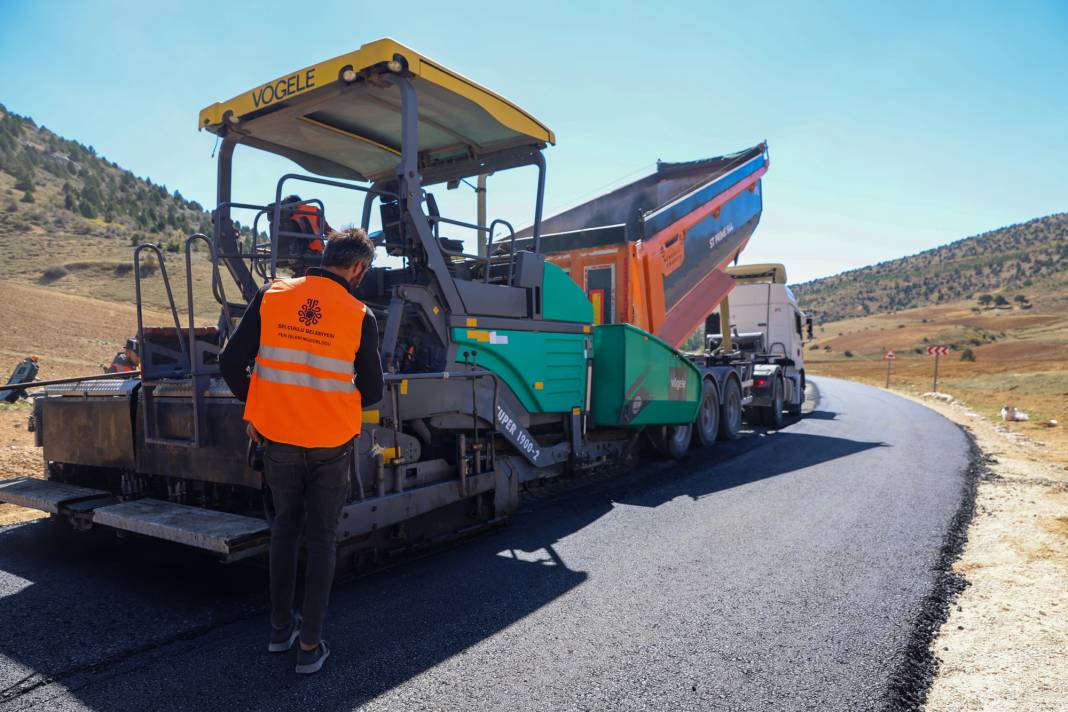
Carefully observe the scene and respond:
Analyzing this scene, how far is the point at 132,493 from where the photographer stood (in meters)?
4.20

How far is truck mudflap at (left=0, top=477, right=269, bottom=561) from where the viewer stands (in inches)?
119

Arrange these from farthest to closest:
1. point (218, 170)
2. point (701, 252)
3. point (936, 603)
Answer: point (701, 252) → point (218, 170) → point (936, 603)

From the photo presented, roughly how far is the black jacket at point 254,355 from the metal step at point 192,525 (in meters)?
0.71

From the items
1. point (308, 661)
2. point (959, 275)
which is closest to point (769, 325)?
point (308, 661)

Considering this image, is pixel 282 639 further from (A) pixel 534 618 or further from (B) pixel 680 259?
(B) pixel 680 259

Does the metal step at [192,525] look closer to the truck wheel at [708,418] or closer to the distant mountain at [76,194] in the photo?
the truck wheel at [708,418]

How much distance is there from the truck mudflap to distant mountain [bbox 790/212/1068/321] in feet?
223

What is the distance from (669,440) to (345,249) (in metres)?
5.54

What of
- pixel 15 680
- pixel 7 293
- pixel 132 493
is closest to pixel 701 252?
pixel 132 493

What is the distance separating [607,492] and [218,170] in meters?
4.01

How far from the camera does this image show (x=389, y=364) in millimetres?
4027

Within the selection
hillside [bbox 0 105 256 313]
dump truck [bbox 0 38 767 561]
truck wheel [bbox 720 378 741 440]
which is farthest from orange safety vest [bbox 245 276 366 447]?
hillside [bbox 0 105 256 313]

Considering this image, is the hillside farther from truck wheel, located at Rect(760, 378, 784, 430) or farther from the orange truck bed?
truck wheel, located at Rect(760, 378, 784, 430)

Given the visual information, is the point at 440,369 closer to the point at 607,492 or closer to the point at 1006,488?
the point at 607,492
